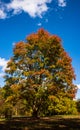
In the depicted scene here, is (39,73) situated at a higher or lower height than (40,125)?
higher

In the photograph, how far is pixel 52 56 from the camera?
4272cm

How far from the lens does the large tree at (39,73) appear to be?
4097 cm

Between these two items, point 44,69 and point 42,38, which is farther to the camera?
point 42,38

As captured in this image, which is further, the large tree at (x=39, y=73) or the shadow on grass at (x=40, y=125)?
the large tree at (x=39, y=73)

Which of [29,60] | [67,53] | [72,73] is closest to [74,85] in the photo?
[72,73]

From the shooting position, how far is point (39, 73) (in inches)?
1596

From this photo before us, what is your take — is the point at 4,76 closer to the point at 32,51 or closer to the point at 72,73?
the point at 32,51

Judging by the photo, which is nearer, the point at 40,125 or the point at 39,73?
the point at 40,125

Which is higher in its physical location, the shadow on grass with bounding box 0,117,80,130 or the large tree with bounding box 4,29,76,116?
the large tree with bounding box 4,29,76,116

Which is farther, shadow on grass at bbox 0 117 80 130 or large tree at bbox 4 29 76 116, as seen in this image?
large tree at bbox 4 29 76 116

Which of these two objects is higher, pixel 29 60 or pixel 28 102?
pixel 29 60

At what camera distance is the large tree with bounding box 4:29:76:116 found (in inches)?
1613

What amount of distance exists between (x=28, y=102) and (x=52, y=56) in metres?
8.12

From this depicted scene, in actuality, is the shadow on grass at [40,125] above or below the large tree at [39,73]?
below
